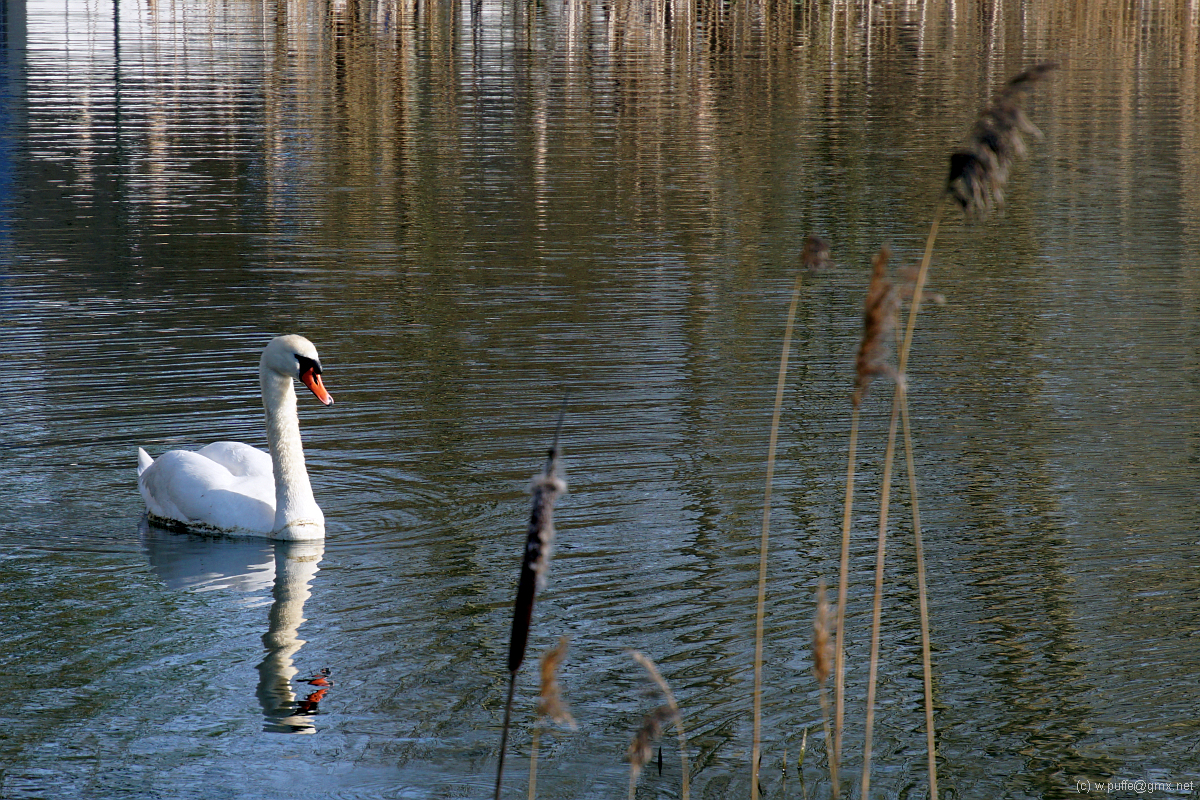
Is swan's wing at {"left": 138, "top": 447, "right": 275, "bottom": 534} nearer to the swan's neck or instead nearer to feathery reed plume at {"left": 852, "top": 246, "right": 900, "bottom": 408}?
the swan's neck

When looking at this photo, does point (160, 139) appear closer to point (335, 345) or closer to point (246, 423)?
point (335, 345)

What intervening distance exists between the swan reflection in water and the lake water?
0.02 m

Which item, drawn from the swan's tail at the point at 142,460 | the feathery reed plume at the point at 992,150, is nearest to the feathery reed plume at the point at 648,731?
the feathery reed plume at the point at 992,150

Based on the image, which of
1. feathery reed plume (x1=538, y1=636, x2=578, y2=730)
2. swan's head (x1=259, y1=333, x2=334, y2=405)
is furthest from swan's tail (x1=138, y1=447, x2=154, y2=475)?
feathery reed plume (x1=538, y1=636, x2=578, y2=730)

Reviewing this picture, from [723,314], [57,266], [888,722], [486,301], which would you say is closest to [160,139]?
[57,266]

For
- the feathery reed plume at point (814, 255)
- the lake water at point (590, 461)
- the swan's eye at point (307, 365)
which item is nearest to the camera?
the feathery reed plume at point (814, 255)

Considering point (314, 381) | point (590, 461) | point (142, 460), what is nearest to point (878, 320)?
point (314, 381)

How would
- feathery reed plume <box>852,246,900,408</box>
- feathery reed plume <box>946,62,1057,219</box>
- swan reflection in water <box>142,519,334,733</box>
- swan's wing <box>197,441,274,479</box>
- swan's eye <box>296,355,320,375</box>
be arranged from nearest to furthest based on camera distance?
feathery reed plume <box>852,246,900,408</box> < feathery reed plume <box>946,62,1057,219</box> < swan reflection in water <box>142,519,334,733</box> < swan's eye <box>296,355,320,375</box> < swan's wing <box>197,441,274,479</box>

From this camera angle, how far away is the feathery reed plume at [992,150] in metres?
3.33

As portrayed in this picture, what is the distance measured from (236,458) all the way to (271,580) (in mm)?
1271

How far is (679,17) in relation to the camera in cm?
6400

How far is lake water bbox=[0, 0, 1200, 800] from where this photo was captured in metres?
5.71

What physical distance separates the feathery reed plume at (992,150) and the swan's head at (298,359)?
5.09 metres

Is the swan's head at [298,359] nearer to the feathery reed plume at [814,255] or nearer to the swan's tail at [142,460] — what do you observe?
the swan's tail at [142,460]
